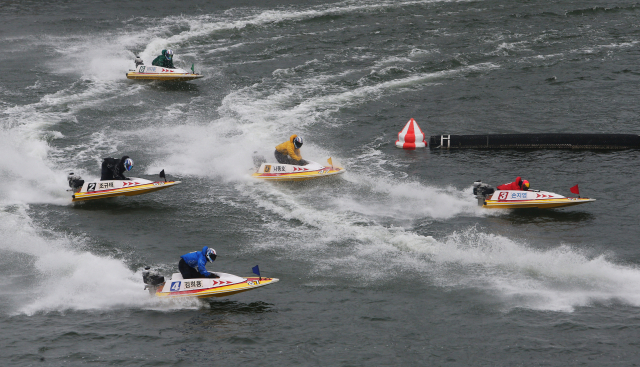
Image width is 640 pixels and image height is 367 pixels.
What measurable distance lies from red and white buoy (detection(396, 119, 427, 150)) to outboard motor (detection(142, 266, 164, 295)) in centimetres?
1660

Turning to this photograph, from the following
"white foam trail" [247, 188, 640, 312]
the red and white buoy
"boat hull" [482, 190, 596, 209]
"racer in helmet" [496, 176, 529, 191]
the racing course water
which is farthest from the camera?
the red and white buoy

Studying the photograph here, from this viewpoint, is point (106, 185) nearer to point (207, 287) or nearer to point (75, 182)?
point (75, 182)

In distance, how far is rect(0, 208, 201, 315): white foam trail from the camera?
21.1m

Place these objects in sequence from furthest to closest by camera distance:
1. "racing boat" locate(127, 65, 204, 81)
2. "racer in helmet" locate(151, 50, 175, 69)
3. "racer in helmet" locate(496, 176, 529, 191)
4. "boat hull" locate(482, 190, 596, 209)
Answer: "racer in helmet" locate(151, 50, 175, 69) → "racing boat" locate(127, 65, 204, 81) → "racer in helmet" locate(496, 176, 529, 191) → "boat hull" locate(482, 190, 596, 209)

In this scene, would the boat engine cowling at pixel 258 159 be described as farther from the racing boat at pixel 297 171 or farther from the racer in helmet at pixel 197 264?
the racer in helmet at pixel 197 264

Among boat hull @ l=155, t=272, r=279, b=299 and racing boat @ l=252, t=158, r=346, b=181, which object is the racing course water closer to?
boat hull @ l=155, t=272, r=279, b=299

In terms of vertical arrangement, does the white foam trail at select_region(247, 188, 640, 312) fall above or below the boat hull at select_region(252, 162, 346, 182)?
below

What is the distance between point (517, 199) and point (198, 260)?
12.7 metres

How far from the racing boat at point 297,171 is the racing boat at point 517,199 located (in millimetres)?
6321

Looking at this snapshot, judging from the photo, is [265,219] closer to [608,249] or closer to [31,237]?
[31,237]

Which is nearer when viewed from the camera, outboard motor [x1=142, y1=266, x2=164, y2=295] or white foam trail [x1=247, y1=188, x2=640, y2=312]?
outboard motor [x1=142, y1=266, x2=164, y2=295]

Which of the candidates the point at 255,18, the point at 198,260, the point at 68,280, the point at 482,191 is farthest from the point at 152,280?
the point at 255,18

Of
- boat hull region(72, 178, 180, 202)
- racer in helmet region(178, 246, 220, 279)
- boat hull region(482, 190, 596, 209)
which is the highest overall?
boat hull region(72, 178, 180, 202)

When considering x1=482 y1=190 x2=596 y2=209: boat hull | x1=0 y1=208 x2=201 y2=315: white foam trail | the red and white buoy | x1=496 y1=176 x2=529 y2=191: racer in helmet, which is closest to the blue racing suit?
x1=0 y1=208 x2=201 y2=315: white foam trail
